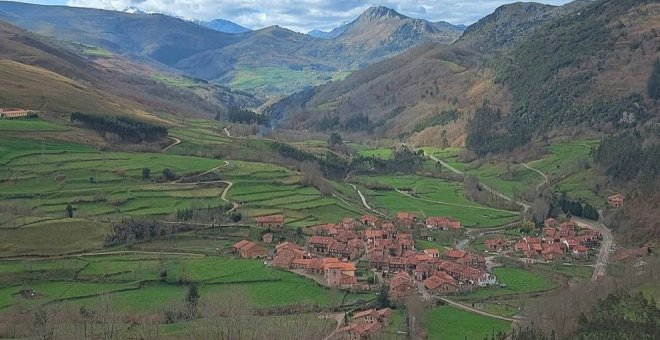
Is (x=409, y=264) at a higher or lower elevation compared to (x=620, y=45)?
lower

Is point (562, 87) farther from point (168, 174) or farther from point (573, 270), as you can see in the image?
point (168, 174)

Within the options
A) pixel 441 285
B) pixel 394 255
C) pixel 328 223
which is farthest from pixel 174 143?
pixel 441 285

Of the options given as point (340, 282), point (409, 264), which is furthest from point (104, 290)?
point (409, 264)

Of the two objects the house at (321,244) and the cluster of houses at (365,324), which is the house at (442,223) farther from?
the cluster of houses at (365,324)

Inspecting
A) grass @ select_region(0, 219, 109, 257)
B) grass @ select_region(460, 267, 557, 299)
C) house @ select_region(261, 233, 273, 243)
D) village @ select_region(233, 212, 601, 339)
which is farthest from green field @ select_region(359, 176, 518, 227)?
grass @ select_region(0, 219, 109, 257)

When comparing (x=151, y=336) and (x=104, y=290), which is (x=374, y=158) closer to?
(x=104, y=290)

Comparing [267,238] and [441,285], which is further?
[267,238]
